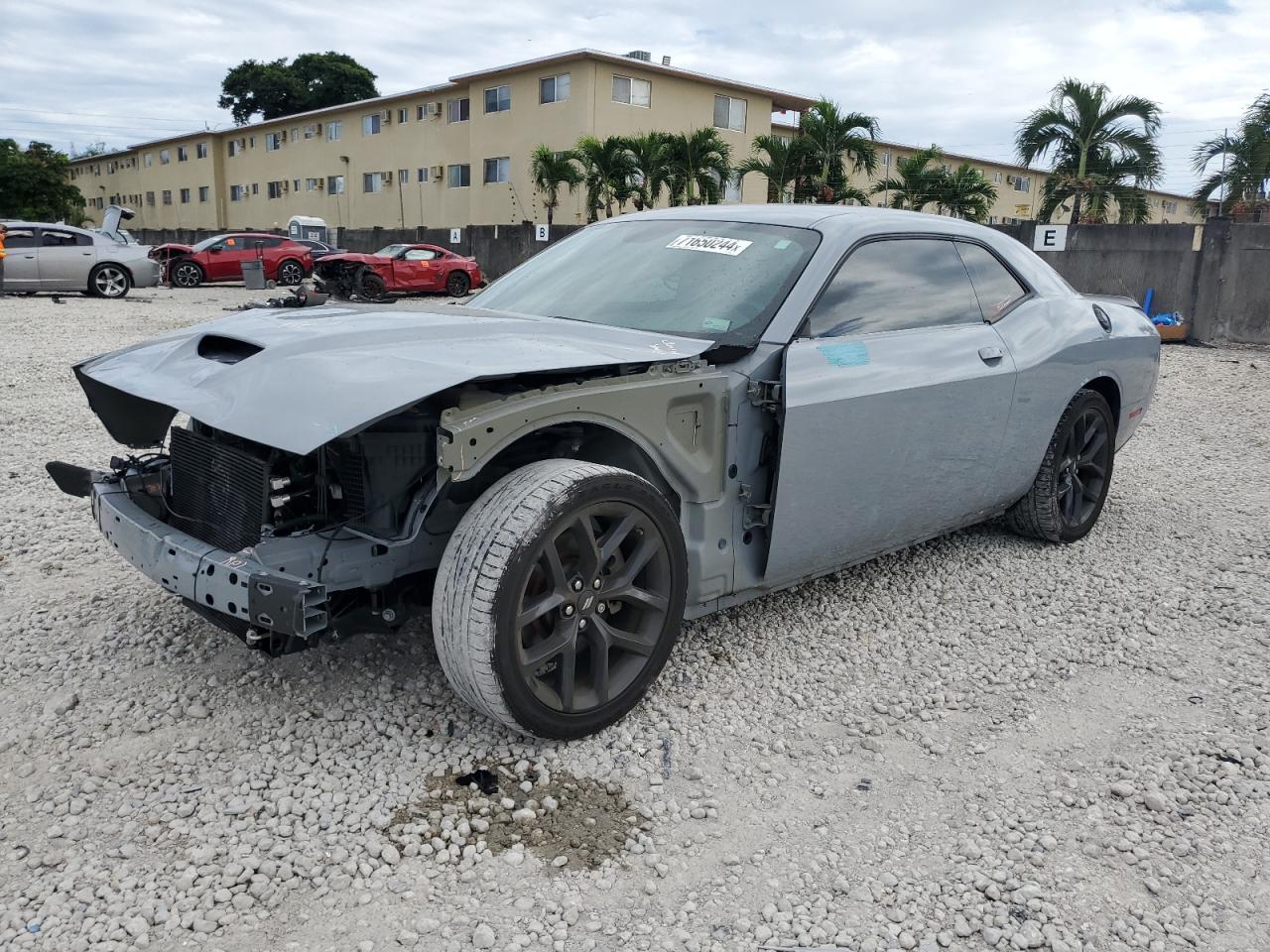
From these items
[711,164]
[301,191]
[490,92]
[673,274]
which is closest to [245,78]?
[301,191]

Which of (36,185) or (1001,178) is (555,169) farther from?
(36,185)

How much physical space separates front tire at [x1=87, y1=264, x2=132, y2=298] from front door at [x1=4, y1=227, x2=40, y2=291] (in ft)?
2.94

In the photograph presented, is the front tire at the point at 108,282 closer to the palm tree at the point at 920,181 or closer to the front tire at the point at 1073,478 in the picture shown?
the palm tree at the point at 920,181

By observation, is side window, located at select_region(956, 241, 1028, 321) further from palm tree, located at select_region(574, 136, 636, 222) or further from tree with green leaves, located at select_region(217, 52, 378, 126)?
tree with green leaves, located at select_region(217, 52, 378, 126)

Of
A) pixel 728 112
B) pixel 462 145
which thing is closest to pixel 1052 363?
pixel 728 112

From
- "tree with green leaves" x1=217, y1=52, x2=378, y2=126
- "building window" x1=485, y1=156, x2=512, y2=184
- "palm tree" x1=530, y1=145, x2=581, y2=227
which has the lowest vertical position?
"palm tree" x1=530, y1=145, x2=581, y2=227

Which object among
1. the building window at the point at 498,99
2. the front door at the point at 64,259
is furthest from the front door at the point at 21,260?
the building window at the point at 498,99

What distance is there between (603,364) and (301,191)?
4997cm

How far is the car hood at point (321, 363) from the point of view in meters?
2.43

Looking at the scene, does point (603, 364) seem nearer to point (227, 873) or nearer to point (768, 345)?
point (768, 345)

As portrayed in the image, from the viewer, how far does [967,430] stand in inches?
156

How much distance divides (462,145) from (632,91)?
26.4ft

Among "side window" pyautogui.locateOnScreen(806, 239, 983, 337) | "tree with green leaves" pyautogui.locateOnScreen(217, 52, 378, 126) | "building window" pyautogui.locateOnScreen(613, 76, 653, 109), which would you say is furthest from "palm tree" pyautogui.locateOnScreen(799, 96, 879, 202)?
"tree with green leaves" pyautogui.locateOnScreen(217, 52, 378, 126)

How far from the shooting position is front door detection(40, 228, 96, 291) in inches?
688
